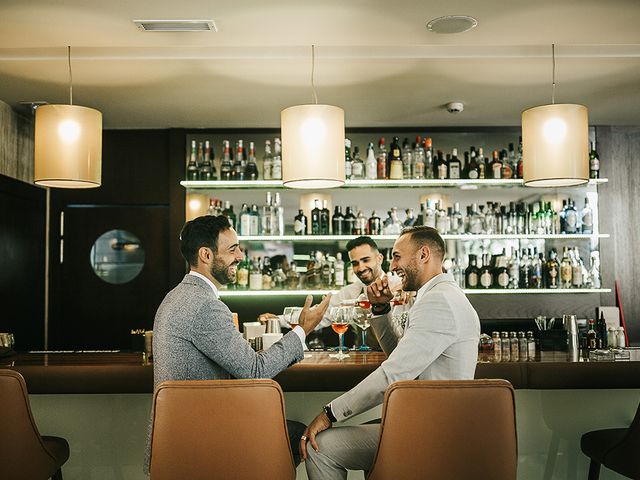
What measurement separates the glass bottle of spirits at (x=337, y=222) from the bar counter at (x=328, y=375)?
2557 millimetres

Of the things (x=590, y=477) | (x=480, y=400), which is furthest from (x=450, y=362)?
(x=590, y=477)

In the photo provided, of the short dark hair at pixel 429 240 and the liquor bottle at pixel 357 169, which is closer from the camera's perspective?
the short dark hair at pixel 429 240

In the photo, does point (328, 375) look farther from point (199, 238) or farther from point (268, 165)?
point (268, 165)

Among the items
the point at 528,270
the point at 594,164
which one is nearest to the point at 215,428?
the point at 528,270

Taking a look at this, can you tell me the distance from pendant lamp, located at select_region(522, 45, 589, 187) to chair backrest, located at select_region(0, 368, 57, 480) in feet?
8.28

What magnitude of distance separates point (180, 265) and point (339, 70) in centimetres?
217

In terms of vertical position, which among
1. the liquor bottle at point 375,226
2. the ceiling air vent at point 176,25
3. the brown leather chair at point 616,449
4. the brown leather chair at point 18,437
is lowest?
the brown leather chair at point 616,449

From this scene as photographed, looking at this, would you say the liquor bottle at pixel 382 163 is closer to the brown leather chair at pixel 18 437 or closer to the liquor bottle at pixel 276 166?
the liquor bottle at pixel 276 166

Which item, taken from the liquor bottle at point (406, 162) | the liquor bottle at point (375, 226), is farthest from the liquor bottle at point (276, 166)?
the liquor bottle at point (406, 162)

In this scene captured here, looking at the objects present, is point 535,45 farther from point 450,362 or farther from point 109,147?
point 109,147

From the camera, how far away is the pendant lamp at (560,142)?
10.7 ft

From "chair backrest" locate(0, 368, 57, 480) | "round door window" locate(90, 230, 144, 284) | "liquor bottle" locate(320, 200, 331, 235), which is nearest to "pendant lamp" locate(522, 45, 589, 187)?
"liquor bottle" locate(320, 200, 331, 235)

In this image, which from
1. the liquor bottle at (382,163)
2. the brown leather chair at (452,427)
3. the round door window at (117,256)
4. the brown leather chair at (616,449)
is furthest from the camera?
the round door window at (117,256)

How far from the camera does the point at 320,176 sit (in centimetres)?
321
